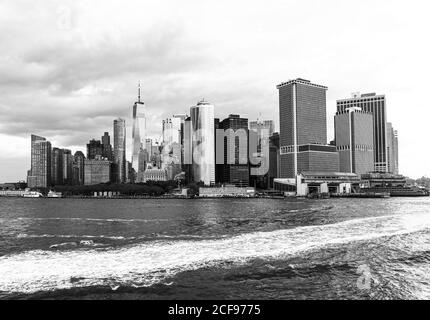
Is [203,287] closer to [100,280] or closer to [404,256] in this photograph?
[100,280]

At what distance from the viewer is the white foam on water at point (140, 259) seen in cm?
2000

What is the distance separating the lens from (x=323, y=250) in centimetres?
2894

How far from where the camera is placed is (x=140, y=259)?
990 inches

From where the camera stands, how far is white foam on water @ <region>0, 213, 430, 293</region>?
787 inches

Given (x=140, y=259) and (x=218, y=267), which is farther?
(x=140, y=259)

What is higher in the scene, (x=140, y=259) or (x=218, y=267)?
(x=140, y=259)

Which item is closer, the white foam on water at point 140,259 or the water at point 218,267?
the water at point 218,267

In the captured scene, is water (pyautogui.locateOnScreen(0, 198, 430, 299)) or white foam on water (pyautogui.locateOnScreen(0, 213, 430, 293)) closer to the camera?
water (pyautogui.locateOnScreen(0, 198, 430, 299))

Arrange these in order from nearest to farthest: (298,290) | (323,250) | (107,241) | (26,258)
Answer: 1. (298,290)
2. (26,258)
3. (323,250)
4. (107,241)
